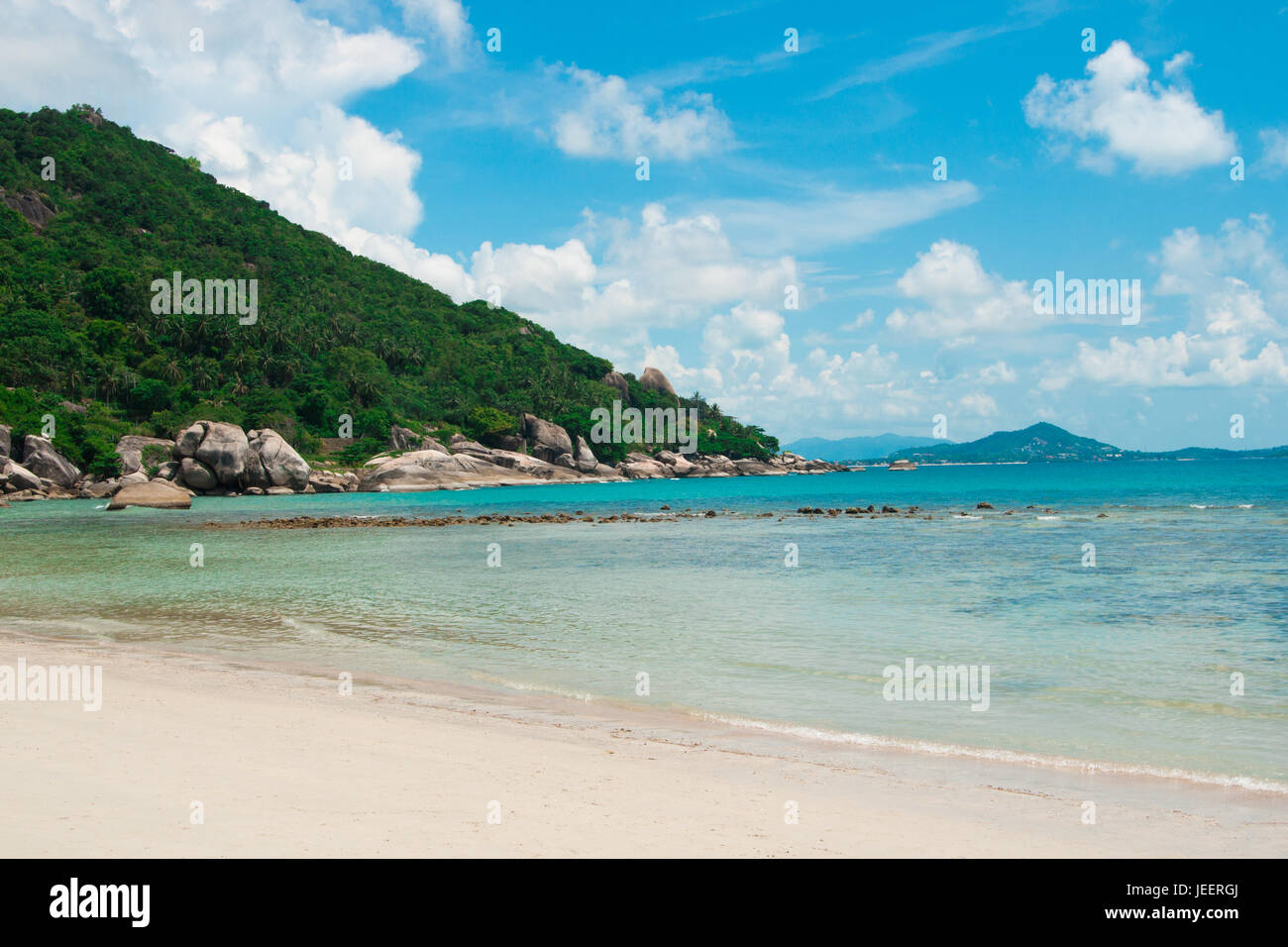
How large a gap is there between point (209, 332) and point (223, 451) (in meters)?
33.9

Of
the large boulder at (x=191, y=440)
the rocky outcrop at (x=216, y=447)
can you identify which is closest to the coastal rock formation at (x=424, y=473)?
the rocky outcrop at (x=216, y=447)

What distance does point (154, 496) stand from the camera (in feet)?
192

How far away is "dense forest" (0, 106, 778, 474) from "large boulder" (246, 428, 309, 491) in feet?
38.0

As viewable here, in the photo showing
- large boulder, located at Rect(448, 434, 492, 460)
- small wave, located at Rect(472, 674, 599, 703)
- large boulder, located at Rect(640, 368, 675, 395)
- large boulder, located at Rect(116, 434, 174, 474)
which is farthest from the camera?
large boulder, located at Rect(640, 368, 675, 395)

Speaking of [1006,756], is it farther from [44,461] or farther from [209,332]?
[209,332]

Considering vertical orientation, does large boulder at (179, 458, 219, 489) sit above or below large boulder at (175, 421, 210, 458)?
below

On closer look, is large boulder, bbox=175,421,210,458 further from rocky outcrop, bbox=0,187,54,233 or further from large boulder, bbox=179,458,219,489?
rocky outcrop, bbox=0,187,54,233

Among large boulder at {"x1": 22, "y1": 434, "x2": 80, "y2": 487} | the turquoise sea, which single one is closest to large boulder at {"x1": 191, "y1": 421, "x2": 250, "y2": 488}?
large boulder at {"x1": 22, "y1": 434, "x2": 80, "y2": 487}

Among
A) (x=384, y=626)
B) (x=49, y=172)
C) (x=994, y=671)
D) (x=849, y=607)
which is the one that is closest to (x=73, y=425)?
(x=49, y=172)

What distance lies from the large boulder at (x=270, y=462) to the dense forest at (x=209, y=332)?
11.6 meters

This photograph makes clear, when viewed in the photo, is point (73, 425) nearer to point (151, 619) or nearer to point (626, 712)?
point (151, 619)

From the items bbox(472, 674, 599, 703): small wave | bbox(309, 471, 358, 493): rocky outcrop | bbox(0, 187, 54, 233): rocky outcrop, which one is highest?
bbox(0, 187, 54, 233): rocky outcrop

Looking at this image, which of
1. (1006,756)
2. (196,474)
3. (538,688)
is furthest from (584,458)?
(1006,756)

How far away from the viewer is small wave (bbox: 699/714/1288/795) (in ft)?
24.9
